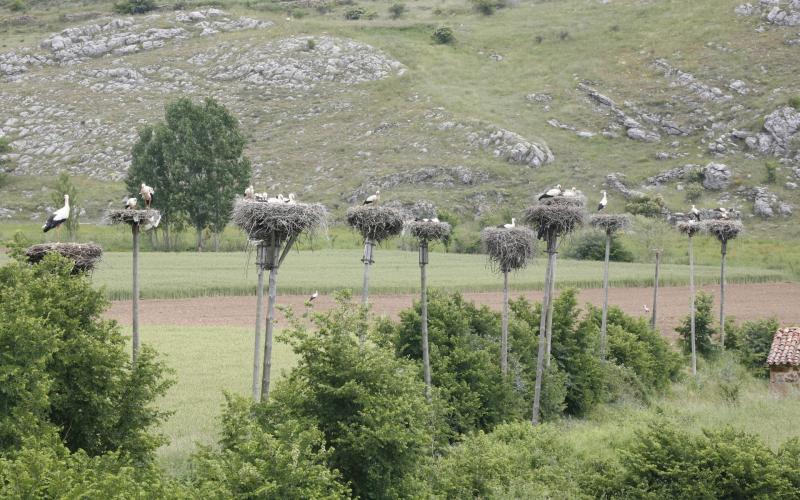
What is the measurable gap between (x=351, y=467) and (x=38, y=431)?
4.49m

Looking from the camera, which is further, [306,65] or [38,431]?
[306,65]

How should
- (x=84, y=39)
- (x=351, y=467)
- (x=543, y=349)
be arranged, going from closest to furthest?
(x=351, y=467), (x=543, y=349), (x=84, y=39)

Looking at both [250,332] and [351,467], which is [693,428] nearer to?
[351,467]

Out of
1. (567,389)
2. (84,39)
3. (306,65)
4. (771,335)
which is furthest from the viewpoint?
(84,39)

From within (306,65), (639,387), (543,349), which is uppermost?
(306,65)

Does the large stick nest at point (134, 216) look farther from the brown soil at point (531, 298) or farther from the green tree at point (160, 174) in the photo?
the green tree at point (160, 174)

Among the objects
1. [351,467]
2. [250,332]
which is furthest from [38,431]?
[250,332]

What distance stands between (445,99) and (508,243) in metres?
80.8

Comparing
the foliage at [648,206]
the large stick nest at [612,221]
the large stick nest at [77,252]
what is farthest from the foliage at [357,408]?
the foliage at [648,206]

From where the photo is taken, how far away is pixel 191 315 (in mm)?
36969

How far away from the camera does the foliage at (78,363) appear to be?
39.4ft

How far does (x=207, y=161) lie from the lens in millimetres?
70750

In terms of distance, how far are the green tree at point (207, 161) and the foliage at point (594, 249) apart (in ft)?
94.6

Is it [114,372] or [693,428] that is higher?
[114,372]
